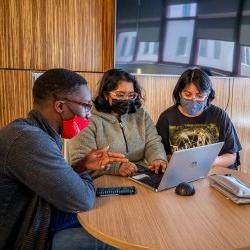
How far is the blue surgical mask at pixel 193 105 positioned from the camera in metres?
1.84

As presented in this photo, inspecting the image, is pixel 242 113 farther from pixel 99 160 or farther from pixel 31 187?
pixel 31 187

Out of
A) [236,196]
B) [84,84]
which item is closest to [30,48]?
[84,84]

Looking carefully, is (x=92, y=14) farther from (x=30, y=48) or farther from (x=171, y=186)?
(x=171, y=186)

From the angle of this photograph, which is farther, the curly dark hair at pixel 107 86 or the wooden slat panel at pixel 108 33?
the wooden slat panel at pixel 108 33

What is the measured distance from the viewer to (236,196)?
1158mm

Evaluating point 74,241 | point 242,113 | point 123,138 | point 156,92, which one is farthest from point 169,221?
point 242,113

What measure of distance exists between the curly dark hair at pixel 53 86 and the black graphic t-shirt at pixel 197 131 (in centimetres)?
89

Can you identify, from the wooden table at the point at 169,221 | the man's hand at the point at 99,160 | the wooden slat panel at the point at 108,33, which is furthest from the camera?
the wooden slat panel at the point at 108,33

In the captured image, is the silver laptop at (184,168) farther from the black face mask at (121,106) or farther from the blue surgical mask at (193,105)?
the blue surgical mask at (193,105)

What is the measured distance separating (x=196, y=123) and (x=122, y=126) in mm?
504

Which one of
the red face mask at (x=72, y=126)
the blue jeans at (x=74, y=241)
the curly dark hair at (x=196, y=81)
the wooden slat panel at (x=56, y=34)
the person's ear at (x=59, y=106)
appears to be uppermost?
the wooden slat panel at (x=56, y=34)

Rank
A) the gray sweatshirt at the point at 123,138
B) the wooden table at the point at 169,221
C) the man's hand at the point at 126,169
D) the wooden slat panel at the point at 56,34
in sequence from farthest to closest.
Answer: the wooden slat panel at the point at 56,34 < the gray sweatshirt at the point at 123,138 < the man's hand at the point at 126,169 < the wooden table at the point at 169,221

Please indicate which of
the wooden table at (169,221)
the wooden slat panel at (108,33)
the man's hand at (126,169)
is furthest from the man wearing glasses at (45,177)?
the wooden slat panel at (108,33)

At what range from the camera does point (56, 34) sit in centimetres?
206
